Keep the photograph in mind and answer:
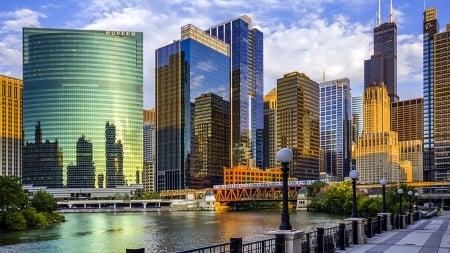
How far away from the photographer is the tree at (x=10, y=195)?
79.1m

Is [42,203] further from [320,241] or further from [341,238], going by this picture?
[320,241]

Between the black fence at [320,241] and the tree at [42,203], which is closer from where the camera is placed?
the black fence at [320,241]

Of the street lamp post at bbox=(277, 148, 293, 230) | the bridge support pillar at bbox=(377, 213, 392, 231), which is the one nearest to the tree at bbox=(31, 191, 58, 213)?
the bridge support pillar at bbox=(377, 213, 392, 231)

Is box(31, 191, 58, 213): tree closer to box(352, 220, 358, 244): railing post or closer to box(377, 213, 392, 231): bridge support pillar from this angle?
box(377, 213, 392, 231): bridge support pillar

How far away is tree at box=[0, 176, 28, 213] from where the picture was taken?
79.1m

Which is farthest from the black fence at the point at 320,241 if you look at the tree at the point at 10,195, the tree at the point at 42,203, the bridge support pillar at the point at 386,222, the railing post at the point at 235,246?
the tree at the point at 42,203

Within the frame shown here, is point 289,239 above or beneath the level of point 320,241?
above

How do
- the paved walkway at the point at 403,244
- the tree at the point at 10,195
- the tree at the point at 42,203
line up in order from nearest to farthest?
the paved walkway at the point at 403,244
the tree at the point at 10,195
the tree at the point at 42,203

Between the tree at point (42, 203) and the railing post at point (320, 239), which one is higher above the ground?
the railing post at point (320, 239)

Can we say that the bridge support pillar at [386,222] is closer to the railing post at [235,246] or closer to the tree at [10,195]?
the railing post at [235,246]

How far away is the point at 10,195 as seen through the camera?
260ft

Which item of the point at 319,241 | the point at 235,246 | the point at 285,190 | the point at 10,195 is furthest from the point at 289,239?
the point at 10,195

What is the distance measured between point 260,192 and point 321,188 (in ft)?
72.7

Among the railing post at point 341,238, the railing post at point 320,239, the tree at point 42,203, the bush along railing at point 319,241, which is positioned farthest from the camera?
the tree at point 42,203
